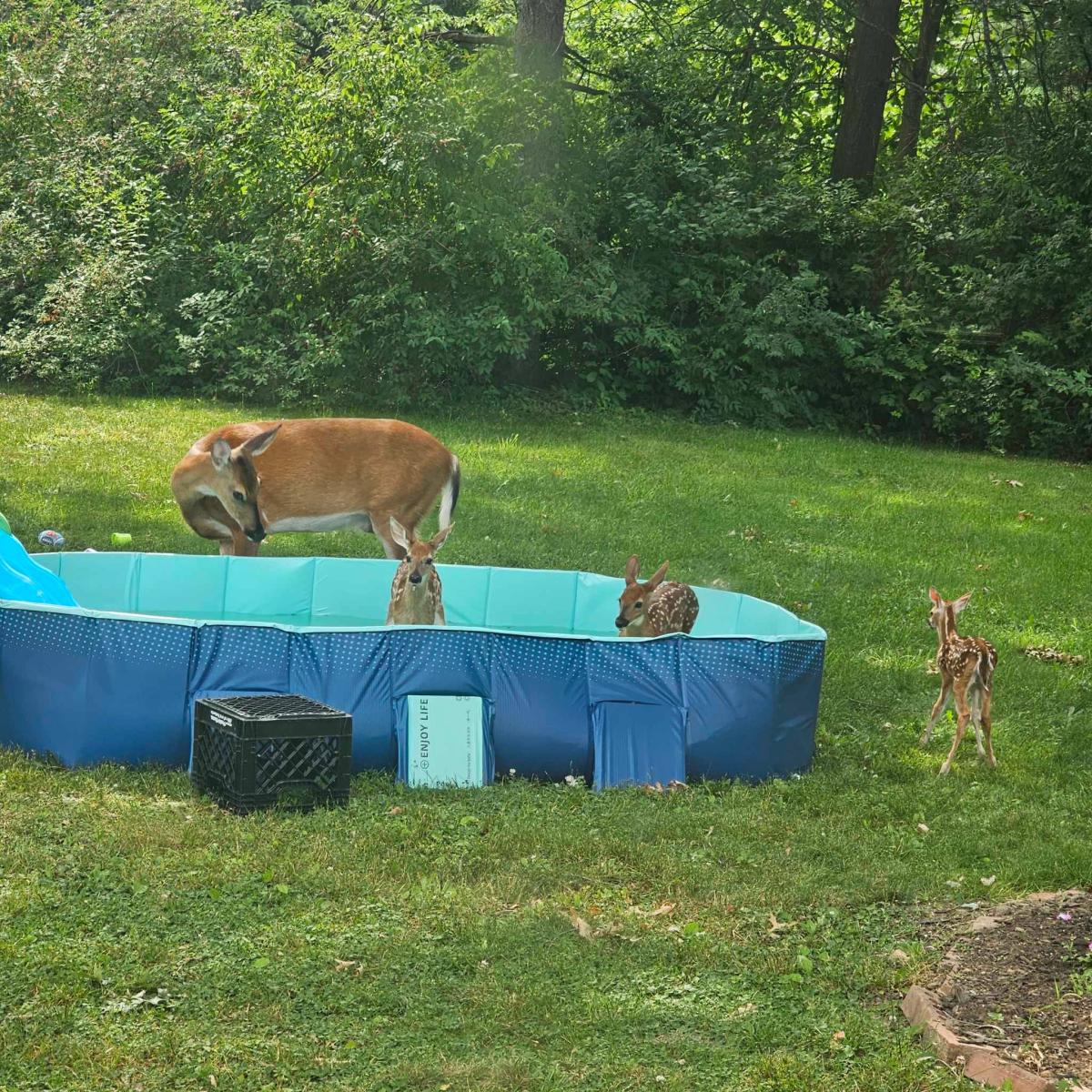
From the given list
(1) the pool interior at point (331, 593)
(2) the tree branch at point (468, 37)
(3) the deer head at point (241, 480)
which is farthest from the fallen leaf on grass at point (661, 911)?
(2) the tree branch at point (468, 37)

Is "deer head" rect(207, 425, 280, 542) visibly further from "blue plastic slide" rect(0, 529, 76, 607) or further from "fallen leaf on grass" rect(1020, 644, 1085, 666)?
"fallen leaf on grass" rect(1020, 644, 1085, 666)

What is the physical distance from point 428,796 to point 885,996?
7.98 feet

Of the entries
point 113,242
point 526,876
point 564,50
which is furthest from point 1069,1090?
point 564,50

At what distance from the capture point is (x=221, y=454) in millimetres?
9766

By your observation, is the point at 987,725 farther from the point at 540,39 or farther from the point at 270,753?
the point at 540,39

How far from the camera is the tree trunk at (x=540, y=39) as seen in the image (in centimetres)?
2030

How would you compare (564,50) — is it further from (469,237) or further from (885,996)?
(885,996)

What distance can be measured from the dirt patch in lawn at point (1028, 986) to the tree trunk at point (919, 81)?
19862 millimetres

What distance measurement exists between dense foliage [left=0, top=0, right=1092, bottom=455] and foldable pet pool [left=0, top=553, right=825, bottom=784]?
11.4 m

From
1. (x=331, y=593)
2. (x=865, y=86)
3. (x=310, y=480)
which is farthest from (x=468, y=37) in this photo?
(x=331, y=593)

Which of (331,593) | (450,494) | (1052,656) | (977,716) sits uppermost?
(450,494)

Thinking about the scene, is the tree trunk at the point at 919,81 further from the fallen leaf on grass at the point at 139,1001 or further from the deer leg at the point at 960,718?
the fallen leaf on grass at the point at 139,1001

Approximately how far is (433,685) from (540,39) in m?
14.9

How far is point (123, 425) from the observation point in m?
16.5
